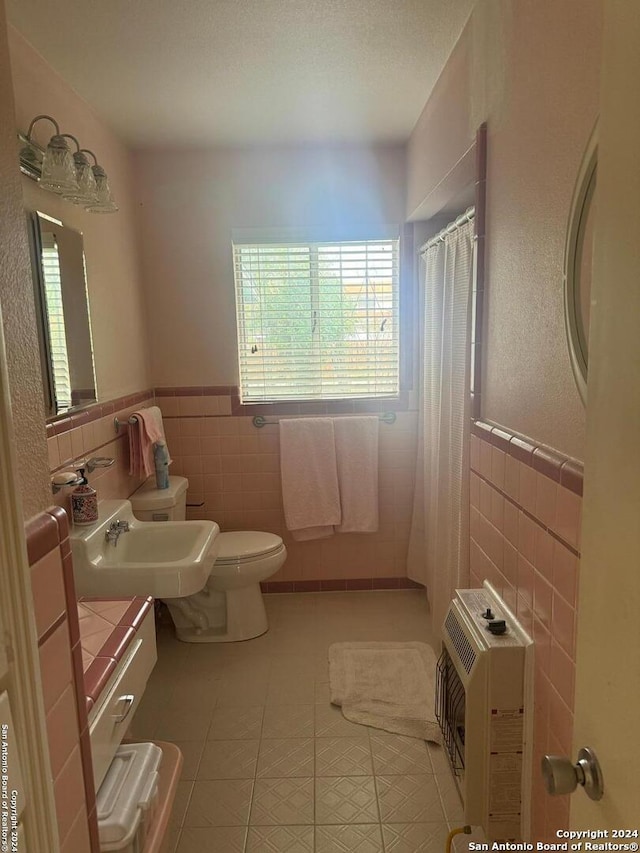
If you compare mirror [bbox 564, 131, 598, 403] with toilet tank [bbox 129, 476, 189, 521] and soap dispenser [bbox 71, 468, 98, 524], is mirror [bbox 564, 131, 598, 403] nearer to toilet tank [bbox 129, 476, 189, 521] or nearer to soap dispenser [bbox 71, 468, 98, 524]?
soap dispenser [bbox 71, 468, 98, 524]

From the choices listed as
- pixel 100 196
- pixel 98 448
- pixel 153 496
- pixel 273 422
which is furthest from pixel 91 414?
pixel 273 422

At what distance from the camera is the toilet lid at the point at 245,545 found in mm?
2735

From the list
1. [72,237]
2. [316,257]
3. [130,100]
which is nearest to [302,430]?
[316,257]

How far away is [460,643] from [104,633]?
0.92 meters

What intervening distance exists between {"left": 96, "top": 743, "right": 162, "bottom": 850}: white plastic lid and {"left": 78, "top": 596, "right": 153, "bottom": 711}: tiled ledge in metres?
0.26

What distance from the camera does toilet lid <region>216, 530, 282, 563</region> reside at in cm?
274

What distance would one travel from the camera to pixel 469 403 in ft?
6.68

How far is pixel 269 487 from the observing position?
3240 millimetres

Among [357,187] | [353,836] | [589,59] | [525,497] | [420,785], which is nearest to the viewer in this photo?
[589,59]

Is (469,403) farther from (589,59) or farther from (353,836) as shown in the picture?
(353,836)

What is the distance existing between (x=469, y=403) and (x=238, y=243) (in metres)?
1.72

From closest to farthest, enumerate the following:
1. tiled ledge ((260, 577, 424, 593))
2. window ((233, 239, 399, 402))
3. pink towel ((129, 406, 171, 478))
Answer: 1. pink towel ((129, 406, 171, 478))
2. window ((233, 239, 399, 402))
3. tiled ledge ((260, 577, 424, 593))

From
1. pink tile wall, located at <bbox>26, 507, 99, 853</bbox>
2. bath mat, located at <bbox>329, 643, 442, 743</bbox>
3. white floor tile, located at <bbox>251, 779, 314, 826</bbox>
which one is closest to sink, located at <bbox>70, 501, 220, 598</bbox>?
white floor tile, located at <bbox>251, 779, 314, 826</bbox>

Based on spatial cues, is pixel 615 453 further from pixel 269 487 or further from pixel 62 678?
pixel 269 487
